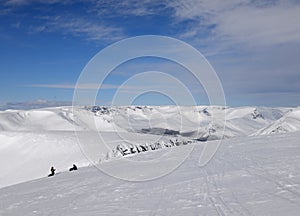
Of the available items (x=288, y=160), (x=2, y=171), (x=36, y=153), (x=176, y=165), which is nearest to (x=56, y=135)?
(x=36, y=153)

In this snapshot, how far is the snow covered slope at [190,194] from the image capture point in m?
9.28

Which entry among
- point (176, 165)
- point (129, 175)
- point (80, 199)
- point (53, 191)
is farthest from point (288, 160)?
point (53, 191)

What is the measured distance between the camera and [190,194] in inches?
452

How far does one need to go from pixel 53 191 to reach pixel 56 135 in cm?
7659

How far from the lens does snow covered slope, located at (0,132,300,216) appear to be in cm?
928

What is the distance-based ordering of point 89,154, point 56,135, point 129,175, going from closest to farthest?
point 129,175
point 89,154
point 56,135

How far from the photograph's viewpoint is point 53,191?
16.0 metres

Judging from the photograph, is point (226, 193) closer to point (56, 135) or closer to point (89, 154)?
point (89, 154)

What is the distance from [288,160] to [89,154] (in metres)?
52.9

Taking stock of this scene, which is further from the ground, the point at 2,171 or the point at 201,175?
the point at 2,171

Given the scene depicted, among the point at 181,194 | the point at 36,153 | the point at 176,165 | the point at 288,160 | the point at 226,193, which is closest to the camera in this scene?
the point at 226,193

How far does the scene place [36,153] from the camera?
244ft

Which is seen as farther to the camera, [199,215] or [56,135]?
[56,135]

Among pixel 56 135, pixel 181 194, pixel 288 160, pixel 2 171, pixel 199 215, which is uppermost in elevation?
→ pixel 56 135
